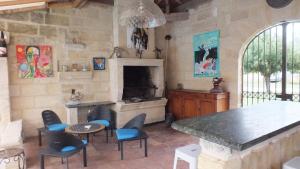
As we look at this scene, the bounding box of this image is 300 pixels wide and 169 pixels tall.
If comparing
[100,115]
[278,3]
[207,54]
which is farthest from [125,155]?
[278,3]

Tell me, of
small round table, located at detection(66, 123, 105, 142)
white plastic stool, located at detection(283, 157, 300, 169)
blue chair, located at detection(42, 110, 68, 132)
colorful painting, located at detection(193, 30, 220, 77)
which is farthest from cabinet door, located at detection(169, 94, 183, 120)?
white plastic stool, located at detection(283, 157, 300, 169)

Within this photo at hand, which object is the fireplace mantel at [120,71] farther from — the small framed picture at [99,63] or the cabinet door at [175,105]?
the cabinet door at [175,105]

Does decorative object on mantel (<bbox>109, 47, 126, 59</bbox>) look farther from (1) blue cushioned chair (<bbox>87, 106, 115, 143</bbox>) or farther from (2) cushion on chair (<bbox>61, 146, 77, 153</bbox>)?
(2) cushion on chair (<bbox>61, 146, 77, 153</bbox>)

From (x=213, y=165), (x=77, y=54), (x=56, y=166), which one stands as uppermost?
(x=77, y=54)

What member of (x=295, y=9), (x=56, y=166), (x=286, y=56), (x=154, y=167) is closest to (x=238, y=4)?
(x=295, y=9)

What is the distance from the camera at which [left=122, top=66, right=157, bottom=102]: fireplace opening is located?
5785 mm

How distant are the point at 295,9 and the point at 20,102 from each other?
5662mm

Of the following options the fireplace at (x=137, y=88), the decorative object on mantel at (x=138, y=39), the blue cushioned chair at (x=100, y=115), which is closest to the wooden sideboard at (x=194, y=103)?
the fireplace at (x=137, y=88)

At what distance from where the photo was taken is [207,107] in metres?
4.74

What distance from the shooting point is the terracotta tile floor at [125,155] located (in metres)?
3.22

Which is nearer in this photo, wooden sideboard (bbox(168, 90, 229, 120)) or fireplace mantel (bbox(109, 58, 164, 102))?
wooden sideboard (bbox(168, 90, 229, 120))

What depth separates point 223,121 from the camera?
1.37 metres

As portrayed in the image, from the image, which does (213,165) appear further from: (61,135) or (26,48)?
(26,48)

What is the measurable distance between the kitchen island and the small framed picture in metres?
4.39
